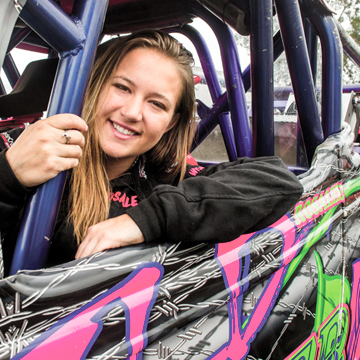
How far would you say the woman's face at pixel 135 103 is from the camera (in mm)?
836

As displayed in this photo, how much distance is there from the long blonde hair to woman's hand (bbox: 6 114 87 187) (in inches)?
9.8

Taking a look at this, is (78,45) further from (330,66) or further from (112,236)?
(330,66)

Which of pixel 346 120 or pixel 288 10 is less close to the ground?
pixel 288 10

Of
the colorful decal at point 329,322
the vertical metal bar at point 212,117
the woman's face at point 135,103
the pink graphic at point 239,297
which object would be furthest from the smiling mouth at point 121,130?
the vertical metal bar at point 212,117

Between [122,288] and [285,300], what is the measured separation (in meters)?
0.42

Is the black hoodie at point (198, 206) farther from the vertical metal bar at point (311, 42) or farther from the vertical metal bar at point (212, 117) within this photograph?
the vertical metal bar at point (212, 117)

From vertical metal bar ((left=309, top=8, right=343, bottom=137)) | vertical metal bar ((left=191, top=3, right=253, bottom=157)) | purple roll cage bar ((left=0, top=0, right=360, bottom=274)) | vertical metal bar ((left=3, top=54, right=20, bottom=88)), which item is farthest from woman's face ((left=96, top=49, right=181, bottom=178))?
vertical metal bar ((left=3, top=54, right=20, bottom=88))

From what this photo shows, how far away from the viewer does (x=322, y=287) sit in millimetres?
850

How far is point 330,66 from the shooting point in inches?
46.7

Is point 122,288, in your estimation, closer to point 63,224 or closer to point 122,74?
point 63,224

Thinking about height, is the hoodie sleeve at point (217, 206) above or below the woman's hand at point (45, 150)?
below

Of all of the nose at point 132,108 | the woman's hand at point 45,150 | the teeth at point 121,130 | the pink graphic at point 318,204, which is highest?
the nose at point 132,108

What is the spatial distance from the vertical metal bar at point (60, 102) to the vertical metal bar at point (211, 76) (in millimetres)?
1267

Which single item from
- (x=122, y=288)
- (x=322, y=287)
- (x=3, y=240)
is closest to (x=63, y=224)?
(x=3, y=240)
